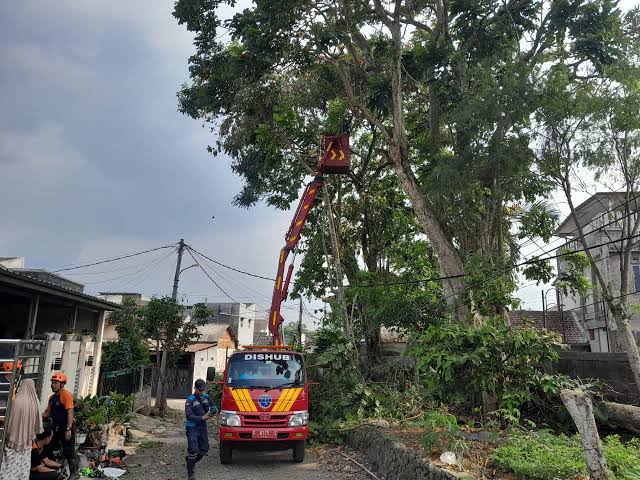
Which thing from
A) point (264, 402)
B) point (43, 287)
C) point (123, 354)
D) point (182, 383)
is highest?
point (43, 287)

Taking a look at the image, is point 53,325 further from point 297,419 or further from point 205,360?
point 205,360

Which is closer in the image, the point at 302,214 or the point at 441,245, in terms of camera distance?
the point at 441,245

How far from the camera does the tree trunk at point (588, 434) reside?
508 centimetres

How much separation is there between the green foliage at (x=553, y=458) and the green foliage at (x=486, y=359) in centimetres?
200

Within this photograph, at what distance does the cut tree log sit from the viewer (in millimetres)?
8348

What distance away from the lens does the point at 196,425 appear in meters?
8.34

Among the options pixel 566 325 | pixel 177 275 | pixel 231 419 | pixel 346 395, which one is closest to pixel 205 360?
pixel 177 275

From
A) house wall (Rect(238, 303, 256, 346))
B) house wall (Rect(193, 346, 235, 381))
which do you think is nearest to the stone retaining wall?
house wall (Rect(193, 346, 235, 381))

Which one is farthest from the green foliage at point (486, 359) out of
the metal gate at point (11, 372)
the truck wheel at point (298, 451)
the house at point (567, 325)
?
the house at point (567, 325)

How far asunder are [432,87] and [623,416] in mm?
9217

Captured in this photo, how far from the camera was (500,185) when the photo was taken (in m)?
11.5

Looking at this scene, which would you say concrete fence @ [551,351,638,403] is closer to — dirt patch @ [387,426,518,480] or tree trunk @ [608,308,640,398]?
tree trunk @ [608,308,640,398]

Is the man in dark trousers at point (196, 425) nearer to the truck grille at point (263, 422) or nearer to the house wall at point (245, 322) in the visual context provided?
the truck grille at point (263, 422)

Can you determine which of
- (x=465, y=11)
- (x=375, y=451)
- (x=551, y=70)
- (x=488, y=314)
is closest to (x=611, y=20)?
(x=551, y=70)
